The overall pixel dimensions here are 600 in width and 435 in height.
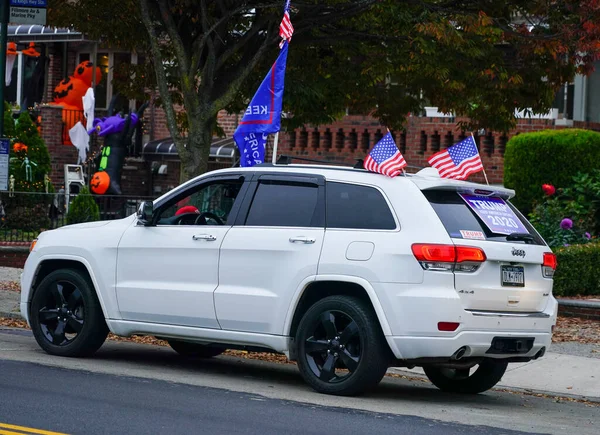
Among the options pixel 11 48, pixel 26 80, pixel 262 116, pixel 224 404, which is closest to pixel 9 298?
pixel 262 116

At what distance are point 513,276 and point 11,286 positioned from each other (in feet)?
34.9

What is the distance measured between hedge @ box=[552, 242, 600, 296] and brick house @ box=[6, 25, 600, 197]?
18.6ft

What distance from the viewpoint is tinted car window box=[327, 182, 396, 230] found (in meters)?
9.24

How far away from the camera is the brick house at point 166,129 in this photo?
23.7 meters

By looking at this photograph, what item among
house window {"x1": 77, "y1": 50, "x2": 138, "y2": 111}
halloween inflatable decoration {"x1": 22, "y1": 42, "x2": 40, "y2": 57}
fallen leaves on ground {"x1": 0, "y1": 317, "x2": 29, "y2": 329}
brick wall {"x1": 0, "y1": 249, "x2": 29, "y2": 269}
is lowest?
fallen leaves on ground {"x1": 0, "y1": 317, "x2": 29, "y2": 329}

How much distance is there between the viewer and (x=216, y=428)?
7.61 meters

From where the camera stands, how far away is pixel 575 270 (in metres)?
16.6

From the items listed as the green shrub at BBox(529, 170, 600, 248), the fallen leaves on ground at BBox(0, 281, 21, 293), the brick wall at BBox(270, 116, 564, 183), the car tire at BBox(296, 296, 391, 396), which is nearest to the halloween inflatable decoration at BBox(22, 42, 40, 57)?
the brick wall at BBox(270, 116, 564, 183)

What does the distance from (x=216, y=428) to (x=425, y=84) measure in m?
10.5

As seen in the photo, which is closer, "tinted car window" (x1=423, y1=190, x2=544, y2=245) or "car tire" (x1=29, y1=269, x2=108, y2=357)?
"tinted car window" (x1=423, y1=190, x2=544, y2=245)

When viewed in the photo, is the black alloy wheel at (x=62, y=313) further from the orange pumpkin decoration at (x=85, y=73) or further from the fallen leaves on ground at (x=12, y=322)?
the orange pumpkin decoration at (x=85, y=73)

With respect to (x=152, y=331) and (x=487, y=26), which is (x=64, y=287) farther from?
(x=487, y=26)

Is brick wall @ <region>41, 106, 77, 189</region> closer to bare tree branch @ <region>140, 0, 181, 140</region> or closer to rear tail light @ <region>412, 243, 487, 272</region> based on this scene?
bare tree branch @ <region>140, 0, 181, 140</region>

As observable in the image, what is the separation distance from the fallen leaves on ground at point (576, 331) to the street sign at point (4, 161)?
24.8ft
